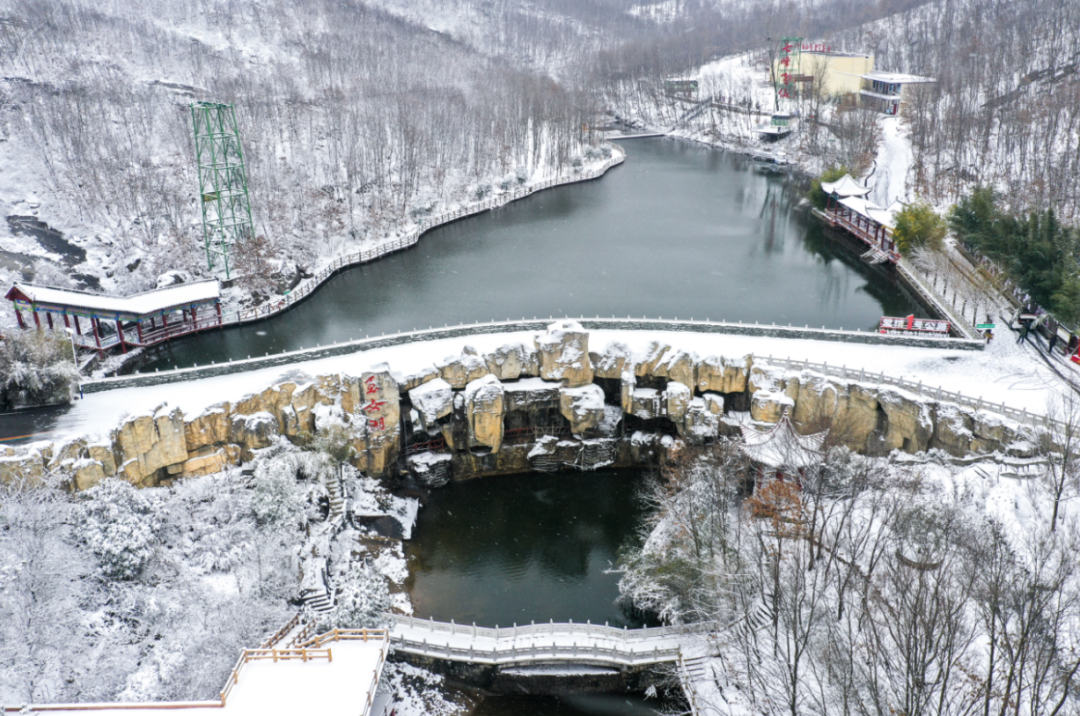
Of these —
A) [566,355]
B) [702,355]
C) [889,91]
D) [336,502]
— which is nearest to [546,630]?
[336,502]

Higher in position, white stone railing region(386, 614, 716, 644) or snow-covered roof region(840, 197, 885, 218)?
snow-covered roof region(840, 197, 885, 218)

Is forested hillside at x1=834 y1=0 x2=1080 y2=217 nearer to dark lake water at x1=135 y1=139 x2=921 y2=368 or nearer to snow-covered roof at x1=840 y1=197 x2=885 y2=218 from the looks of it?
snow-covered roof at x1=840 y1=197 x2=885 y2=218

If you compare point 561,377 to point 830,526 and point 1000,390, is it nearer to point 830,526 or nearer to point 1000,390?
point 830,526

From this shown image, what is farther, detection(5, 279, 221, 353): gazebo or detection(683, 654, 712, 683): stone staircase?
detection(5, 279, 221, 353): gazebo

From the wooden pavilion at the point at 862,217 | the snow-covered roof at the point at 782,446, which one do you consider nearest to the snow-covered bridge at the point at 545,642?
the snow-covered roof at the point at 782,446

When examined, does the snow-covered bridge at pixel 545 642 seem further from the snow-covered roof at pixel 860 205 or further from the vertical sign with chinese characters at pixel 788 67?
the vertical sign with chinese characters at pixel 788 67

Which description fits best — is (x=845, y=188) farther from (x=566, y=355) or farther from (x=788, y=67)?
(x=788, y=67)

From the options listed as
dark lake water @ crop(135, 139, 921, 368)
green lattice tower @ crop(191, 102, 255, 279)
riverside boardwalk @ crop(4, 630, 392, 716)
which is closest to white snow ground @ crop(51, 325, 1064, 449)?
dark lake water @ crop(135, 139, 921, 368)

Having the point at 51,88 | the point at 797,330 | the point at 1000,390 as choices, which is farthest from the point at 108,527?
the point at 51,88
